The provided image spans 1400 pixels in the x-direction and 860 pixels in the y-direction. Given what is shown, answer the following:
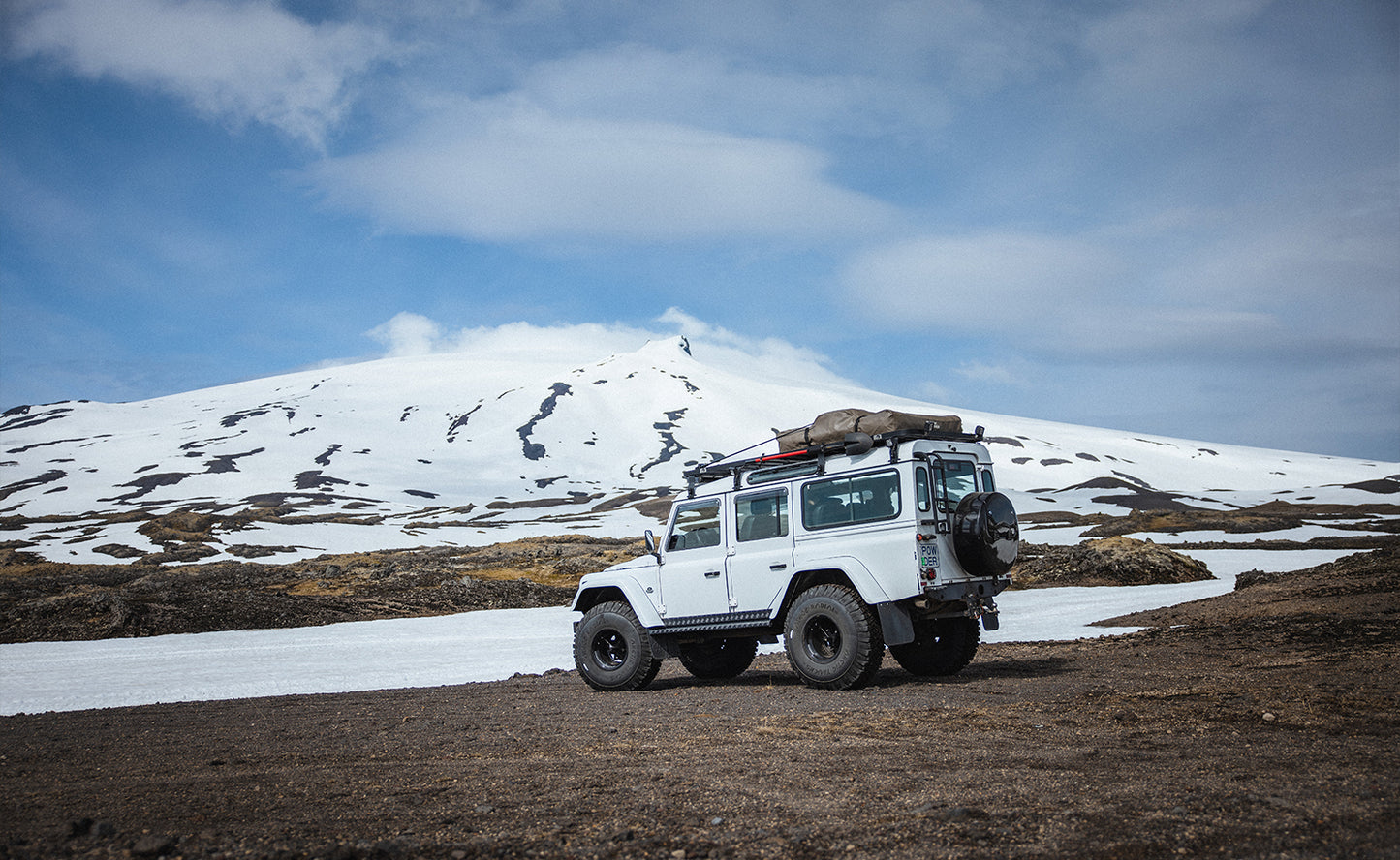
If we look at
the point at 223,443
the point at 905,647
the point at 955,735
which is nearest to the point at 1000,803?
the point at 955,735

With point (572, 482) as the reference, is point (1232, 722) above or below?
below

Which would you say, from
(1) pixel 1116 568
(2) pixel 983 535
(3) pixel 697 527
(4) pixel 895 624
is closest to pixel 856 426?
(2) pixel 983 535

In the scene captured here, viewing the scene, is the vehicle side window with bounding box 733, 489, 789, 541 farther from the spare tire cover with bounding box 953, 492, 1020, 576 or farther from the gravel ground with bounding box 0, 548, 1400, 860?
the spare tire cover with bounding box 953, 492, 1020, 576

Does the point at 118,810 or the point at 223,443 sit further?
the point at 223,443

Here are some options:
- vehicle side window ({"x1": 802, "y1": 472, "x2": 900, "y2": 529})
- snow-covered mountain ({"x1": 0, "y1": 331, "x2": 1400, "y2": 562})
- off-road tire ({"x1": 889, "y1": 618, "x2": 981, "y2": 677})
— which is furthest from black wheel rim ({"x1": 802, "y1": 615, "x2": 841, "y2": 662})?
snow-covered mountain ({"x1": 0, "y1": 331, "x2": 1400, "y2": 562})

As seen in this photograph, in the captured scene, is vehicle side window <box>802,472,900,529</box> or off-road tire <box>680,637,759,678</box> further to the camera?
off-road tire <box>680,637,759,678</box>

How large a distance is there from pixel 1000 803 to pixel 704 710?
16.3 ft

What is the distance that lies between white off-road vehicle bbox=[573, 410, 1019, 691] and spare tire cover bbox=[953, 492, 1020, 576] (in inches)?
0.6

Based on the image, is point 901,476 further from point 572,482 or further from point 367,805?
point 572,482

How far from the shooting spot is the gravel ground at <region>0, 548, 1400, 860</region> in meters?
5.03

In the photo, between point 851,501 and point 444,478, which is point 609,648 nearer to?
point 851,501

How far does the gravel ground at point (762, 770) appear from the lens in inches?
198

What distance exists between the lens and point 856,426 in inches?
473

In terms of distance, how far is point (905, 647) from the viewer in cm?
1245
